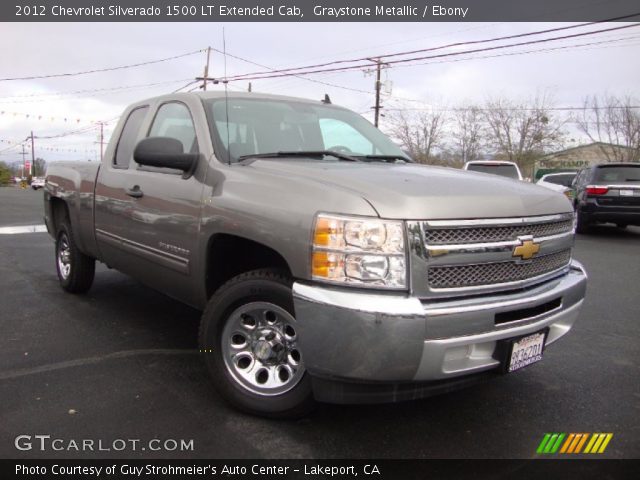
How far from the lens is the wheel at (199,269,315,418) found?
265 centimetres

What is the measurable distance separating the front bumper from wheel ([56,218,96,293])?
354cm

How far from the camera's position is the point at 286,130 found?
3.71 m

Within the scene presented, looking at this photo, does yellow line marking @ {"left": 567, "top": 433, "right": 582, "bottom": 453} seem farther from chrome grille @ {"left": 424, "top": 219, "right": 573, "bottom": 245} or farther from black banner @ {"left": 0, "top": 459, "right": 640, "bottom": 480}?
chrome grille @ {"left": 424, "top": 219, "right": 573, "bottom": 245}

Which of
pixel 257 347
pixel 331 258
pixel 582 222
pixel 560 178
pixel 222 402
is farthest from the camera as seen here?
pixel 560 178

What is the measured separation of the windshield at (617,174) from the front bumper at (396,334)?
10.1 m

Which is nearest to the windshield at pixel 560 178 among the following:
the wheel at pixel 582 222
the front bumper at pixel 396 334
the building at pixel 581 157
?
the wheel at pixel 582 222

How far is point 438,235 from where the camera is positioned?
93.4 inches

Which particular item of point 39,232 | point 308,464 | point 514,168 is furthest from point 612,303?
point 39,232

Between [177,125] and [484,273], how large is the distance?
8.03 ft

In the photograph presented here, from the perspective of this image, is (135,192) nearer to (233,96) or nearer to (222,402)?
(233,96)

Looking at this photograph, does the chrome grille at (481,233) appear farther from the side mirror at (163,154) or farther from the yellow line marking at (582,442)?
the side mirror at (163,154)

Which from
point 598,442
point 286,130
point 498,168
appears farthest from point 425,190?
point 498,168

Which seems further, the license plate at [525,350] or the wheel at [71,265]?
the wheel at [71,265]

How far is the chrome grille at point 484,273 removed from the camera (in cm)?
237
